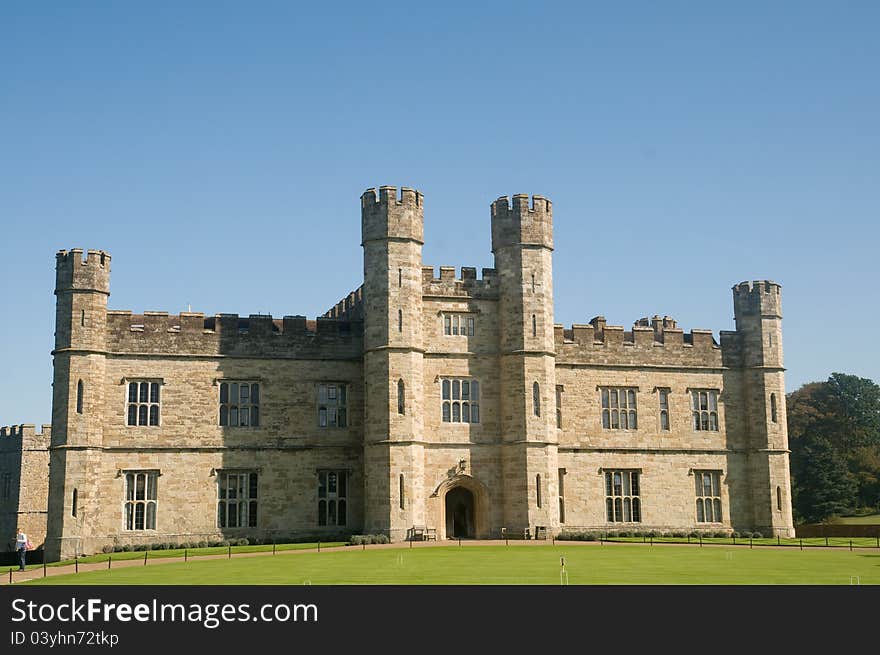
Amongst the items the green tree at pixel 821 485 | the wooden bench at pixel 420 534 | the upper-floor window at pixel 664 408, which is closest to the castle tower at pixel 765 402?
the upper-floor window at pixel 664 408

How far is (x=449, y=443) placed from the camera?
4450cm

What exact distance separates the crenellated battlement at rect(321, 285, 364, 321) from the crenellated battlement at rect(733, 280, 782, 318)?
58.2ft

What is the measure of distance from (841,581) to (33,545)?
48.4 metres

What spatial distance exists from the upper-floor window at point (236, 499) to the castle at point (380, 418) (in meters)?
0.06

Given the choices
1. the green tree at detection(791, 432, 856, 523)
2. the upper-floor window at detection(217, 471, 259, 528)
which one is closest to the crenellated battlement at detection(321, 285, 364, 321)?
the upper-floor window at detection(217, 471, 259, 528)

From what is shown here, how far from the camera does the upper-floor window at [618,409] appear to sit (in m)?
48.1

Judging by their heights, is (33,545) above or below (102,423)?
below

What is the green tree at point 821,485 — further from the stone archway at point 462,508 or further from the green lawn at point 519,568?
the green lawn at point 519,568

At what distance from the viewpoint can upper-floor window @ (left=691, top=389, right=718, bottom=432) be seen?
49.2 metres

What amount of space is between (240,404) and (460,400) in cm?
Answer: 914

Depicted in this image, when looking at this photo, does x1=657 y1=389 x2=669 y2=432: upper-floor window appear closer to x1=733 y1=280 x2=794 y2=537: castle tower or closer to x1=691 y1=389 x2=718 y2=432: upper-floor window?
x1=691 y1=389 x2=718 y2=432: upper-floor window
